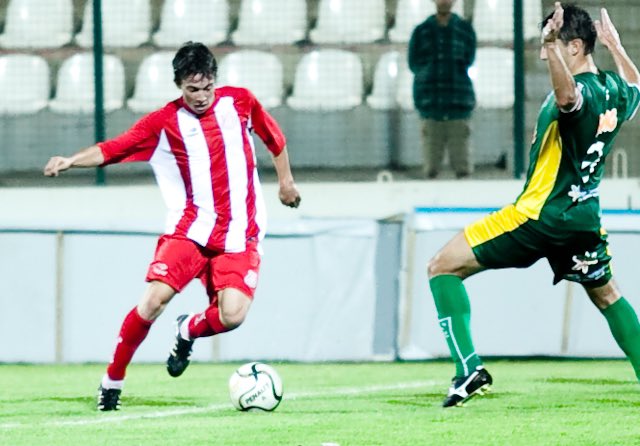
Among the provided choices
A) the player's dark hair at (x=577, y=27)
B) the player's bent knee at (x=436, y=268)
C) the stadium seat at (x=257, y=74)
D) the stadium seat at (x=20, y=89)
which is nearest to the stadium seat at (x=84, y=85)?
the stadium seat at (x=20, y=89)

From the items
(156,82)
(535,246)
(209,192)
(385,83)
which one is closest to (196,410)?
Answer: (209,192)

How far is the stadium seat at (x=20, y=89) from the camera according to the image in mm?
10547

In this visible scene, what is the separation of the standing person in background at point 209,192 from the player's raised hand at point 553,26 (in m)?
1.73

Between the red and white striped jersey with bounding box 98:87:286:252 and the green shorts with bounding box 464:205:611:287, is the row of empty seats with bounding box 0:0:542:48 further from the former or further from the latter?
the green shorts with bounding box 464:205:611:287

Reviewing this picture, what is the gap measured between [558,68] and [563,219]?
834 mm

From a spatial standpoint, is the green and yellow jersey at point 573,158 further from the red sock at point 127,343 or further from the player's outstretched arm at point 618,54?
the red sock at point 127,343

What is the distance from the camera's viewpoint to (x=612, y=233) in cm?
969

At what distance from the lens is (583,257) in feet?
21.1

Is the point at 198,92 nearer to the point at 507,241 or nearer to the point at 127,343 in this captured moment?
the point at 127,343

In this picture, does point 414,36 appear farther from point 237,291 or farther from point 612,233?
point 237,291

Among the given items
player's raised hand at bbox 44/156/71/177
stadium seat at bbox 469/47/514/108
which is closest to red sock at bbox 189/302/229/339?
player's raised hand at bbox 44/156/71/177

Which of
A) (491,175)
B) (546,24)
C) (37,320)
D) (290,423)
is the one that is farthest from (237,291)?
(491,175)

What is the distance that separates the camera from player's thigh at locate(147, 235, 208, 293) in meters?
6.80

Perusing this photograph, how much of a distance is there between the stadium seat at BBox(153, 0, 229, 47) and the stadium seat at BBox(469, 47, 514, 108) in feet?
6.20
